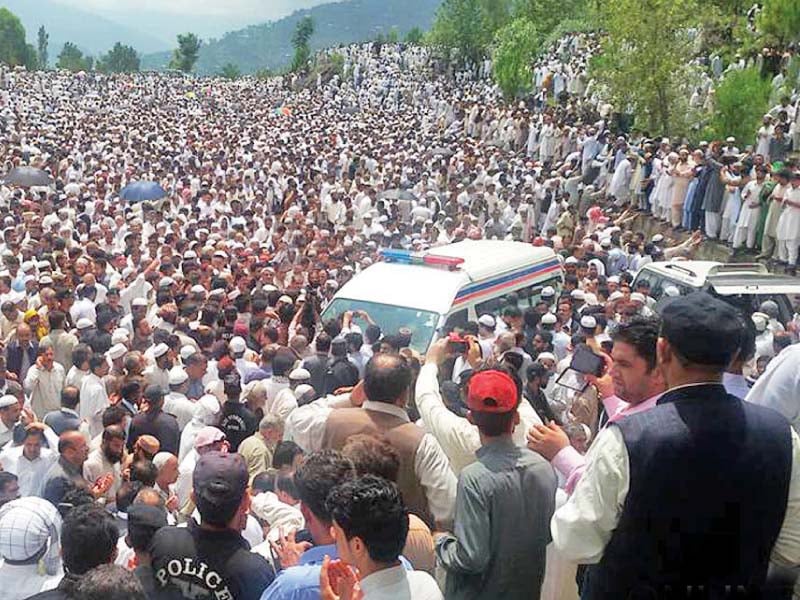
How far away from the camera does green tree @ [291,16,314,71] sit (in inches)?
2430

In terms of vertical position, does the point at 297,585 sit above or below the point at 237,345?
above

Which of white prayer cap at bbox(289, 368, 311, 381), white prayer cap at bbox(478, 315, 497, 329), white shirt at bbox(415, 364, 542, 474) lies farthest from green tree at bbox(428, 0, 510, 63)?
white shirt at bbox(415, 364, 542, 474)

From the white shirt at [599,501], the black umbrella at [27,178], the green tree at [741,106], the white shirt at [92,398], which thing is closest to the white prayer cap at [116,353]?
the white shirt at [92,398]

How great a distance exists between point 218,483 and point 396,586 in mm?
893

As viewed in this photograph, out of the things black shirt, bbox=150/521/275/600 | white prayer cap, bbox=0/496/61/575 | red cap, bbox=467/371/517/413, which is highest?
red cap, bbox=467/371/517/413

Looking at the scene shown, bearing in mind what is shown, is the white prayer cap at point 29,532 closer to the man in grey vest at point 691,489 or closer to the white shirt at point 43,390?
the man in grey vest at point 691,489

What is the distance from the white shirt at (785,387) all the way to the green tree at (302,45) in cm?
5871

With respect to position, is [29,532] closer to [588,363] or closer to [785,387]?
[588,363]

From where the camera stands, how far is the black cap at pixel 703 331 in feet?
8.13

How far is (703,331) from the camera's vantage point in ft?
8.12

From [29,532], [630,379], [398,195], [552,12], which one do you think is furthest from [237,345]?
[552,12]

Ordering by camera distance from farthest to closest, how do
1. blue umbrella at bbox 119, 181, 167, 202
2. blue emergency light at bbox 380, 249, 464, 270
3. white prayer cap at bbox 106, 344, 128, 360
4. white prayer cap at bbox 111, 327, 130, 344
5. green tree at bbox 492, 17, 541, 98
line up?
1. green tree at bbox 492, 17, 541, 98
2. blue umbrella at bbox 119, 181, 167, 202
3. blue emergency light at bbox 380, 249, 464, 270
4. white prayer cap at bbox 111, 327, 130, 344
5. white prayer cap at bbox 106, 344, 128, 360

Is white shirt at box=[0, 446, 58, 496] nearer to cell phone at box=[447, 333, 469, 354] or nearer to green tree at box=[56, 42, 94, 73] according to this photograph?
cell phone at box=[447, 333, 469, 354]

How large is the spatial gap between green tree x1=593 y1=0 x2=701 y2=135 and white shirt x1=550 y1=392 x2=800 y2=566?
17.3 m
